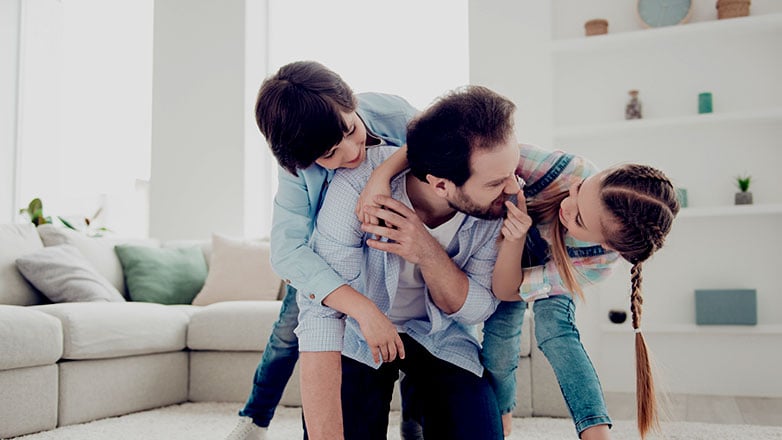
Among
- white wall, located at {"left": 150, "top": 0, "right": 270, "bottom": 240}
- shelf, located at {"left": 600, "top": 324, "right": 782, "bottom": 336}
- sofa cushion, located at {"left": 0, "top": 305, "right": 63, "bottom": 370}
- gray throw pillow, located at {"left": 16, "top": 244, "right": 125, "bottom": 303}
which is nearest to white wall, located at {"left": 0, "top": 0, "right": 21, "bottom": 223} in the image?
white wall, located at {"left": 150, "top": 0, "right": 270, "bottom": 240}

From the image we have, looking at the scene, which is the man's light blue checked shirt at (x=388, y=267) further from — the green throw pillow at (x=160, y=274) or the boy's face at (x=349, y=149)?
the green throw pillow at (x=160, y=274)

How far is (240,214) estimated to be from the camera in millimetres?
4867

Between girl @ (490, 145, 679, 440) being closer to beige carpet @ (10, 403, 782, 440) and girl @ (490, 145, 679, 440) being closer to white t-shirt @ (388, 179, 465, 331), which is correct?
white t-shirt @ (388, 179, 465, 331)

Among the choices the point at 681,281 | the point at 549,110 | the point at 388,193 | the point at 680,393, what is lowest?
the point at 680,393

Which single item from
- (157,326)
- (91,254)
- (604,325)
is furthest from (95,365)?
(604,325)

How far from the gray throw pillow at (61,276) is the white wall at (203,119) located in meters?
1.51

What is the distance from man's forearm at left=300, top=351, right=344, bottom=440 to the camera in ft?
4.78

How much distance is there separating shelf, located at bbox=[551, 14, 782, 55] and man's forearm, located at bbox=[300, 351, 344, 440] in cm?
303

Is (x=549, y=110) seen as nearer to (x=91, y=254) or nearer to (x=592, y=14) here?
(x=592, y=14)

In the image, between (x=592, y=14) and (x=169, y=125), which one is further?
(x=169, y=125)

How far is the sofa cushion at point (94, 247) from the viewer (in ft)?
11.8

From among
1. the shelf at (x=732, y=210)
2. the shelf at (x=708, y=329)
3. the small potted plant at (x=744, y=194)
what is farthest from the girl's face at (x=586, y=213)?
the small potted plant at (x=744, y=194)

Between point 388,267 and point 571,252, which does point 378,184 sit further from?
point 571,252

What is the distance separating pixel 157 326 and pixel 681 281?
272 centimetres
